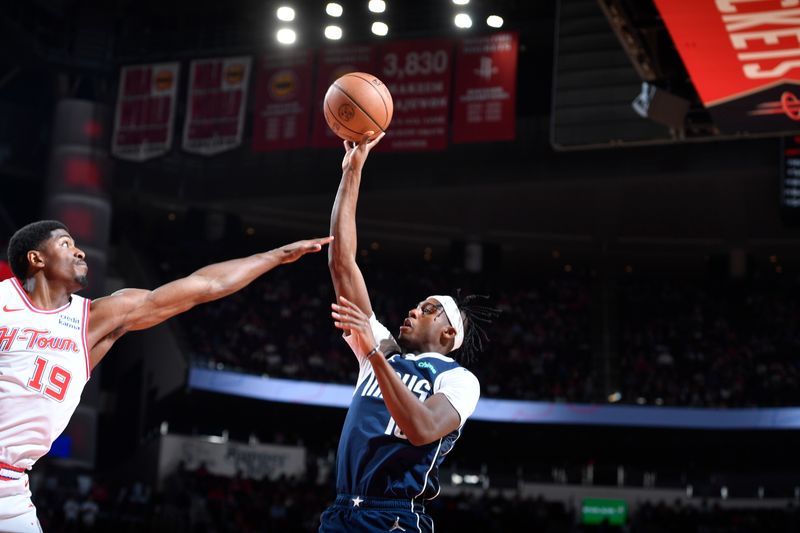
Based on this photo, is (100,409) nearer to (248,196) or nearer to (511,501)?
(248,196)

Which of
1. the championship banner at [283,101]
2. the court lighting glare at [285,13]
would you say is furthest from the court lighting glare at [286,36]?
the championship banner at [283,101]

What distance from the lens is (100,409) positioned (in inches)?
1121

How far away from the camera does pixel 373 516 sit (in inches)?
176

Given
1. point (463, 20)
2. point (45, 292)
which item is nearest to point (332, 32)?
point (463, 20)

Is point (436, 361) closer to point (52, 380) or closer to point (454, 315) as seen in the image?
point (454, 315)

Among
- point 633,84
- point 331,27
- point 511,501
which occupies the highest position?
point 331,27

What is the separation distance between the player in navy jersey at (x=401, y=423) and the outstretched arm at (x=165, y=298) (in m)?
0.56

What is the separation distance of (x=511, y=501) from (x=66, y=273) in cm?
1812

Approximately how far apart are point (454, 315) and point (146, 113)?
71.6 ft

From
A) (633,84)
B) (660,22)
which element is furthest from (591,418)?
(660,22)

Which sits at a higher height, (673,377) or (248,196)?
(248,196)

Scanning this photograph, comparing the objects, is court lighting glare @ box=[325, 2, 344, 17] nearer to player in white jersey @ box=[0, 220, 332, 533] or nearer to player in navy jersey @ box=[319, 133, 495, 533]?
player in navy jersey @ box=[319, 133, 495, 533]

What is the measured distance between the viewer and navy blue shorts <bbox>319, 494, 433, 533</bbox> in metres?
4.47

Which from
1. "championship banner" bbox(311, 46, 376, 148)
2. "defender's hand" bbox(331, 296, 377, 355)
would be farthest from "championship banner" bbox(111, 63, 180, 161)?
"defender's hand" bbox(331, 296, 377, 355)
